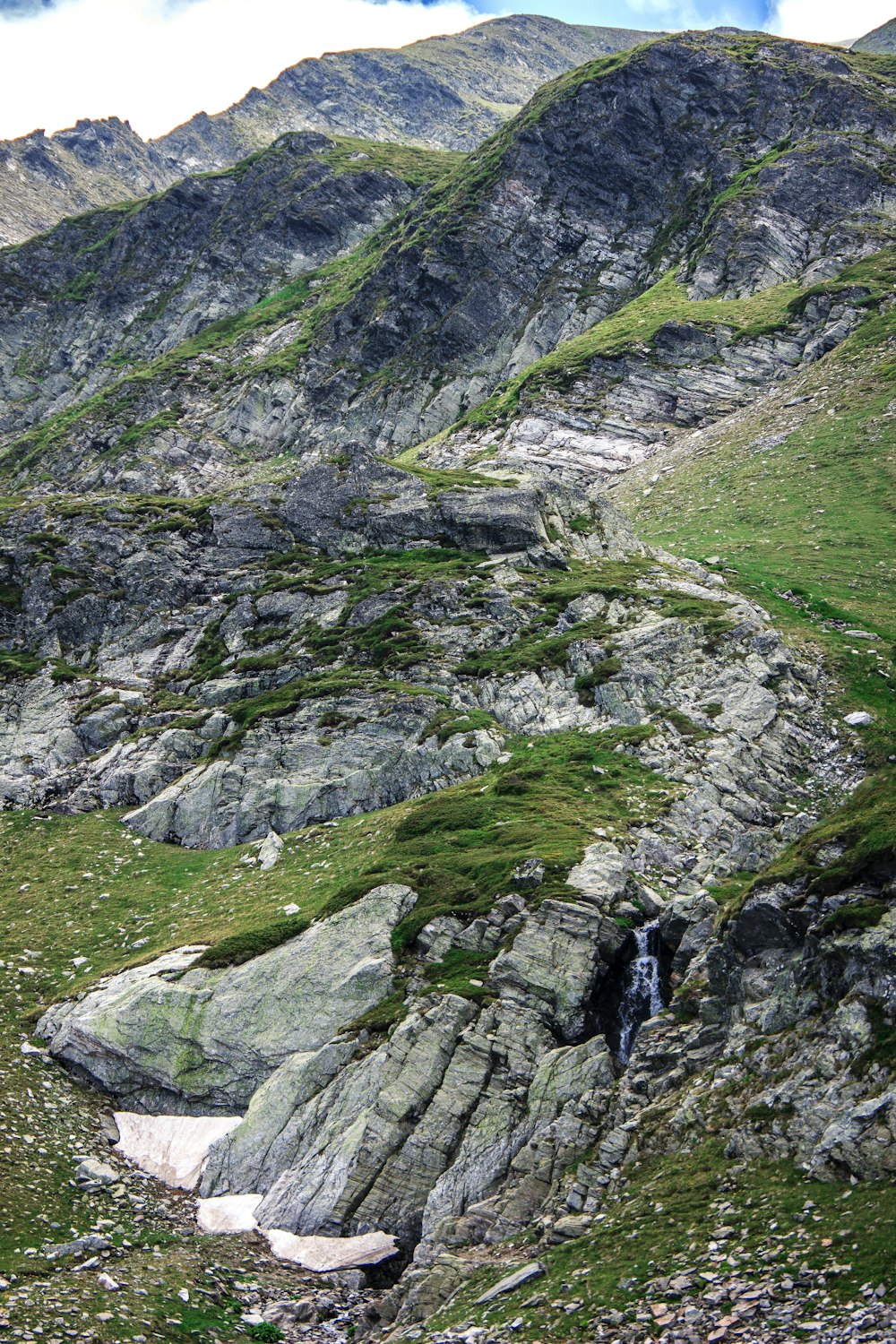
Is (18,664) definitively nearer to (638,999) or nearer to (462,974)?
(462,974)

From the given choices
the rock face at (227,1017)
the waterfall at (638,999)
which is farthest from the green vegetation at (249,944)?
the waterfall at (638,999)

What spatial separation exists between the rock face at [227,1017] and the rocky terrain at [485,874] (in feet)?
0.39

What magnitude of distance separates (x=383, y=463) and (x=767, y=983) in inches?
2024

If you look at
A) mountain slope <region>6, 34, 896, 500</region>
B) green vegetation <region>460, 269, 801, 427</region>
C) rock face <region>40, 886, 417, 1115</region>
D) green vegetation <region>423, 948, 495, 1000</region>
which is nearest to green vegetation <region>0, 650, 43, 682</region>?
rock face <region>40, 886, 417, 1115</region>

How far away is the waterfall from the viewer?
2512 centimetres

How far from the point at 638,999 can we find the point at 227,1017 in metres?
12.7

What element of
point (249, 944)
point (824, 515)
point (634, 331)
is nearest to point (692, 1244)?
point (249, 944)

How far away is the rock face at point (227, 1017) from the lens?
27.1 m

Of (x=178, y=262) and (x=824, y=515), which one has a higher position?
(x=178, y=262)

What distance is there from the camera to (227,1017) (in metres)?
28.1

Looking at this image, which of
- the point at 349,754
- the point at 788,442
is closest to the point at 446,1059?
the point at 349,754

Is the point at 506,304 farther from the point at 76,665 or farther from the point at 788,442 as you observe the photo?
the point at 76,665

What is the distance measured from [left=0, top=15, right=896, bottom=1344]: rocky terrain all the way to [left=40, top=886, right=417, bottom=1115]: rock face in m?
0.12

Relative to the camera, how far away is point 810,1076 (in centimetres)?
1764
